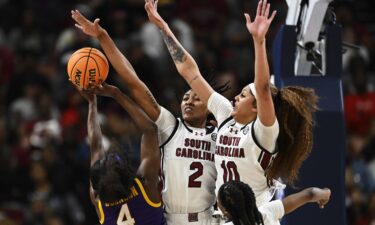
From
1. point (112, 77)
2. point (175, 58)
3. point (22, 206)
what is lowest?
point (22, 206)

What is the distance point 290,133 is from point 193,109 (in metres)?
0.87

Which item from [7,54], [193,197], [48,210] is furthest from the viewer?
[7,54]

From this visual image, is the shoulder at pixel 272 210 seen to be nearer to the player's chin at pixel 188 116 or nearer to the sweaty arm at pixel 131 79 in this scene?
the player's chin at pixel 188 116

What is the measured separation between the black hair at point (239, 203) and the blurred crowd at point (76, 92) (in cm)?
443

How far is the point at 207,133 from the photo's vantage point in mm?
7234

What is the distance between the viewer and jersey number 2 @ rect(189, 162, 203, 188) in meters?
7.09

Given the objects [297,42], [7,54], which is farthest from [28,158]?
[297,42]

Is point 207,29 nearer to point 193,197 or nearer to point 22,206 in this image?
point 22,206

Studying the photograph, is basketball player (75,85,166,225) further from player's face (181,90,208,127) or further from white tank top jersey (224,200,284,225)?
white tank top jersey (224,200,284,225)

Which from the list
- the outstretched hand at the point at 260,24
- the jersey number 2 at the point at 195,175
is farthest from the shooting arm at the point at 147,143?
the outstretched hand at the point at 260,24

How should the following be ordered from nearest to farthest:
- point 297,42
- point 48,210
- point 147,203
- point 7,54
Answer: point 147,203
point 297,42
point 48,210
point 7,54

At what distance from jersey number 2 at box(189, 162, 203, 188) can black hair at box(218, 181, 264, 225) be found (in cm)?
107

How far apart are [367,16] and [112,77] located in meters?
4.23

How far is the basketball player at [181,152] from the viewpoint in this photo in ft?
23.3
